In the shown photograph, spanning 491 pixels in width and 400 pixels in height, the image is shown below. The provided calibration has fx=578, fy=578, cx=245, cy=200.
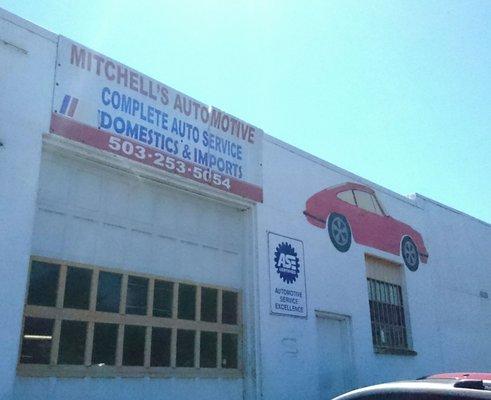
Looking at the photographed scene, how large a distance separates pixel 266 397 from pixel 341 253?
406 centimetres

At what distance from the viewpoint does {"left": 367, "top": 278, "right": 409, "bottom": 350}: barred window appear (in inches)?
551

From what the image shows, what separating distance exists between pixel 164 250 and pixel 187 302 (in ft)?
3.29

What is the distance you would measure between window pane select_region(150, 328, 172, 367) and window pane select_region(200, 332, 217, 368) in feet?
2.46

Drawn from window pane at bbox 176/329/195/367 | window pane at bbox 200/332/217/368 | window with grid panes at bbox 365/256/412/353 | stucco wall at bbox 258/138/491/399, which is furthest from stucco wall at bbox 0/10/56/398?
window with grid panes at bbox 365/256/412/353

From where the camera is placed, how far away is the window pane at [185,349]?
32.0 ft

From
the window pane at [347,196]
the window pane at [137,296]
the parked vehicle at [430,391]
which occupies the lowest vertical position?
the parked vehicle at [430,391]

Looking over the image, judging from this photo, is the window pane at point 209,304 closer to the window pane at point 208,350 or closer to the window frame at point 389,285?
the window pane at point 208,350

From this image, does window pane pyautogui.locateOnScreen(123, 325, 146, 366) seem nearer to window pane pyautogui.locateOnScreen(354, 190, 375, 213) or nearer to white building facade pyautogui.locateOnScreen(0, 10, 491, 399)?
white building facade pyautogui.locateOnScreen(0, 10, 491, 399)

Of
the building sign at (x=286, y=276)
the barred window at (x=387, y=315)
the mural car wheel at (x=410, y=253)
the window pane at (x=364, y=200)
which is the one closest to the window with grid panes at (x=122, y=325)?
the building sign at (x=286, y=276)

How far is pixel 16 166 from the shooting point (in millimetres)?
8023

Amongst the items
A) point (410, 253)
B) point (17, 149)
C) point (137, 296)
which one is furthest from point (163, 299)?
point (410, 253)

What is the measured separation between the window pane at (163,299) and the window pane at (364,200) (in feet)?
21.1

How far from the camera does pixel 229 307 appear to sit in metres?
10.8

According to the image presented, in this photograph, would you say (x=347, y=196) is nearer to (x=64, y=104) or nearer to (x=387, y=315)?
(x=387, y=315)
